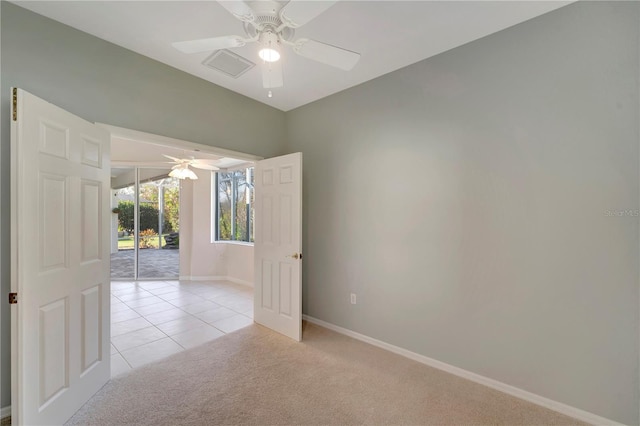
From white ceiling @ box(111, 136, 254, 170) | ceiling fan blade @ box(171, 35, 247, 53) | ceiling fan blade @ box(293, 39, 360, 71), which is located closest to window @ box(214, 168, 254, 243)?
white ceiling @ box(111, 136, 254, 170)

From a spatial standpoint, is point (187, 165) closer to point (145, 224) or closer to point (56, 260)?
point (145, 224)

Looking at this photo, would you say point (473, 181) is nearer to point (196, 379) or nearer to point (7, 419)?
point (196, 379)

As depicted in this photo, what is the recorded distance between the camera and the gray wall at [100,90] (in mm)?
1803

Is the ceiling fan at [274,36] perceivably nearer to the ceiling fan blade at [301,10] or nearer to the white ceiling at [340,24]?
the ceiling fan blade at [301,10]

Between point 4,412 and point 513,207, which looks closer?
point 4,412

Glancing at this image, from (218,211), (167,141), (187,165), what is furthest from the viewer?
(218,211)

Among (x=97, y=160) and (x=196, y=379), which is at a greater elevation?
(x=97, y=160)

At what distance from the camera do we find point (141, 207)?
18.7 ft

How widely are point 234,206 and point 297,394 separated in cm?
446

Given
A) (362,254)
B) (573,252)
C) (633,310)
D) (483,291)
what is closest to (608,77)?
(573,252)

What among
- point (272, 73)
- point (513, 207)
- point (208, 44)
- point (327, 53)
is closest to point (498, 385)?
point (513, 207)

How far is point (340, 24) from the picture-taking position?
2.05 metres

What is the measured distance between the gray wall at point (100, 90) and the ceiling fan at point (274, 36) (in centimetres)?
111

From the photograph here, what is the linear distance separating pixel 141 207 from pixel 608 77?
22.8 feet
